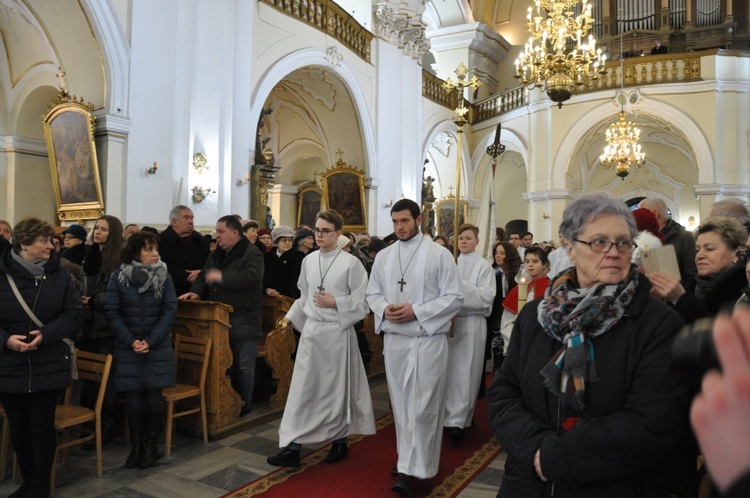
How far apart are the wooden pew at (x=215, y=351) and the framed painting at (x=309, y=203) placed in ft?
42.9

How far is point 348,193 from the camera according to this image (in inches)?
A: 553

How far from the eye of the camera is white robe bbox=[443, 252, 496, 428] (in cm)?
494

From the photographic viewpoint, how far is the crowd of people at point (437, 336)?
5.91ft

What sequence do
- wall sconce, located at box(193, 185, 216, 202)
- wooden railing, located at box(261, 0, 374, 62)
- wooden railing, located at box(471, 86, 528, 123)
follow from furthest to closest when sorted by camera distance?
wooden railing, located at box(471, 86, 528, 123)
wooden railing, located at box(261, 0, 374, 62)
wall sconce, located at box(193, 185, 216, 202)

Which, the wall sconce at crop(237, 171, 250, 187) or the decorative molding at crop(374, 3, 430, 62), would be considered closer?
the wall sconce at crop(237, 171, 250, 187)

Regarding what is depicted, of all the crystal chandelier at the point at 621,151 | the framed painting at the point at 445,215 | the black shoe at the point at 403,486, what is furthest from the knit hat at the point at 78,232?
Result: the framed painting at the point at 445,215

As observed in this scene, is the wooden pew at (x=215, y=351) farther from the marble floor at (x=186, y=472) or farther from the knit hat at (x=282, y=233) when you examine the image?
the knit hat at (x=282, y=233)

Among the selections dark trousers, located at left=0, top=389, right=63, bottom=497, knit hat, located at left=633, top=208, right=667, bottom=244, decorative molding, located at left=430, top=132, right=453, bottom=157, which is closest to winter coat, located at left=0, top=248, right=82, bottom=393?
dark trousers, located at left=0, top=389, right=63, bottom=497

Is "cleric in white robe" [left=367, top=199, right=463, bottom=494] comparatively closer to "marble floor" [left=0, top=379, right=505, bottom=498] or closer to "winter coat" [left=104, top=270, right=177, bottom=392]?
"marble floor" [left=0, top=379, right=505, bottom=498]

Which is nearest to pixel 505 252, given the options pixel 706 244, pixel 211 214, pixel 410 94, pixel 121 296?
pixel 706 244

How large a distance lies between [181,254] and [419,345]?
2.88 metres

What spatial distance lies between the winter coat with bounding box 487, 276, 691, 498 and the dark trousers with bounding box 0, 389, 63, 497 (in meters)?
2.89

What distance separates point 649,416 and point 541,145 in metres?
16.2

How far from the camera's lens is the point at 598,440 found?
178 centimetres
